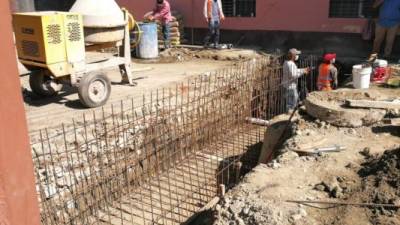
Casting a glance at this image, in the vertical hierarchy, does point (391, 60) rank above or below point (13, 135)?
below

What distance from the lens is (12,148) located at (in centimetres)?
143

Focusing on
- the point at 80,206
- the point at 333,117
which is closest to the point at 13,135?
the point at 80,206

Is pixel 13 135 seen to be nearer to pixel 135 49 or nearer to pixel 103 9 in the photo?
pixel 103 9

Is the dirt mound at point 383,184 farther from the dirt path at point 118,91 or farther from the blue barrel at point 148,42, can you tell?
the blue barrel at point 148,42

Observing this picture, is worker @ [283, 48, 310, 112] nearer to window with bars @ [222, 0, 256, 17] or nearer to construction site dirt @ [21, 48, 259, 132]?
construction site dirt @ [21, 48, 259, 132]

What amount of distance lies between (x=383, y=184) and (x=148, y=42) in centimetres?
920

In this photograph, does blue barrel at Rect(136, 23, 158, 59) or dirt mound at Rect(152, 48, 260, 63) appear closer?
dirt mound at Rect(152, 48, 260, 63)

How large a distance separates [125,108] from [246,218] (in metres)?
4.10

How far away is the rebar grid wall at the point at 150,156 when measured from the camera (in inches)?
214

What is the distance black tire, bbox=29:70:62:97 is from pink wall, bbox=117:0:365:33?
21.7 feet

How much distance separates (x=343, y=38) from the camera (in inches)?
454

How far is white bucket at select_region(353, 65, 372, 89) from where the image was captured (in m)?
7.20

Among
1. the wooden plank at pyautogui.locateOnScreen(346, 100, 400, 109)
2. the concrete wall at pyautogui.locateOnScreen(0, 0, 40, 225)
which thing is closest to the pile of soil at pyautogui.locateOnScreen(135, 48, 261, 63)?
the wooden plank at pyautogui.locateOnScreen(346, 100, 400, 109)

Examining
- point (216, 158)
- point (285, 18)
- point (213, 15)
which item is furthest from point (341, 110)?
point (213, 15)
